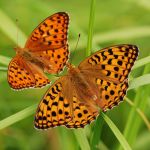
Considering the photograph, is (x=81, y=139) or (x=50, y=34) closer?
(x=81, y=139)

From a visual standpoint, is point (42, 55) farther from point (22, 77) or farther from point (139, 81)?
point (139, 81)

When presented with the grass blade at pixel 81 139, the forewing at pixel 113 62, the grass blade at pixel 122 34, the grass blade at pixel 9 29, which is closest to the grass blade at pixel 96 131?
the grass blade at pixel 81 139

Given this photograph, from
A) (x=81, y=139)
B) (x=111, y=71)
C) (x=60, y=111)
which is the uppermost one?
(x=111, y=71)

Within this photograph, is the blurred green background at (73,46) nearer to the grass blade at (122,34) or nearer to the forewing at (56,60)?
the grass blade at (122,34)

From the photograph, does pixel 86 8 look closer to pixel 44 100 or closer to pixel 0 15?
pixel 0 15

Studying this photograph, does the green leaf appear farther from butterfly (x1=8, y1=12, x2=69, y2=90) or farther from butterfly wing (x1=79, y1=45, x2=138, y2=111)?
butterfly (x1=8, y1=12, x2=69, y2=90)

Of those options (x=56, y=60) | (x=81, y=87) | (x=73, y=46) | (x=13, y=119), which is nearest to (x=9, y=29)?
(x=73, y=46)

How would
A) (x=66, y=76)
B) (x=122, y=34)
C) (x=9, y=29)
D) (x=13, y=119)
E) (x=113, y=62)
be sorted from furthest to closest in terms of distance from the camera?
(x=122, y=34)
(x=9, y=29)
(x=66, y=76)
(x=113, y=62)
(x=13, y=119)
